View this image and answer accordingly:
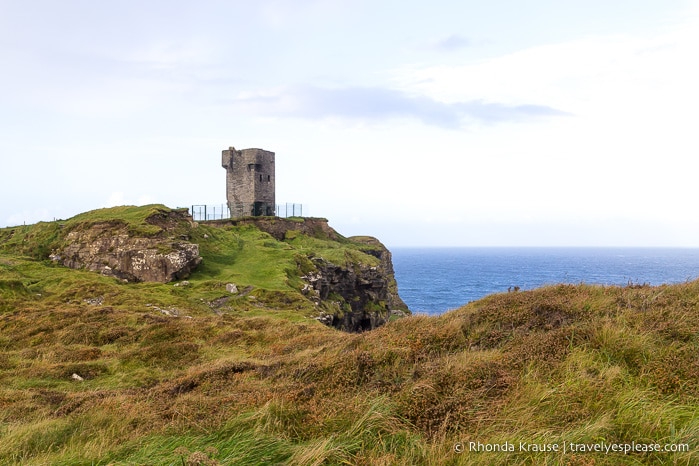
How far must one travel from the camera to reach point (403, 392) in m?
6.80

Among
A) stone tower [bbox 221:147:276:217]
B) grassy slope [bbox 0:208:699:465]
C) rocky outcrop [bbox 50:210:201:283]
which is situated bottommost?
grassy slope [bbox 0:208:699:465]

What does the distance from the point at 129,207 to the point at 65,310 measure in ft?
62.3

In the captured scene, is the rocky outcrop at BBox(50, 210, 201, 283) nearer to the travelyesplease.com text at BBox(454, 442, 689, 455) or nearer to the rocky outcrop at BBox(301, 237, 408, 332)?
the rocky outcrop at BBox(301, 237, 408, 332)

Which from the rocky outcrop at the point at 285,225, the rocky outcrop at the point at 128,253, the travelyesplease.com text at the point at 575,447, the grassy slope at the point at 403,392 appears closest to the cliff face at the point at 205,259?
the rocky outcrop at the point at 128,253

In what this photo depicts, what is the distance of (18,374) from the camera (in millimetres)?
12297

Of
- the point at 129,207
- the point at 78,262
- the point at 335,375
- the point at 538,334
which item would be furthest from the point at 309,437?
the point at 129,207

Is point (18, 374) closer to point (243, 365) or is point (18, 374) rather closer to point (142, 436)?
point (243, 365)

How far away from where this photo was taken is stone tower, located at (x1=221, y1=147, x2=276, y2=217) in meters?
54.7

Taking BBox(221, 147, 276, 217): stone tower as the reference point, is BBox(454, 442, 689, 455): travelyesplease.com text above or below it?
below

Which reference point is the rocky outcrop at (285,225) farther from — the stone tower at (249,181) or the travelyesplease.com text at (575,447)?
the travelyesplease.com text at (575,447)

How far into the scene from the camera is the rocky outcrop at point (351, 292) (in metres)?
32.3

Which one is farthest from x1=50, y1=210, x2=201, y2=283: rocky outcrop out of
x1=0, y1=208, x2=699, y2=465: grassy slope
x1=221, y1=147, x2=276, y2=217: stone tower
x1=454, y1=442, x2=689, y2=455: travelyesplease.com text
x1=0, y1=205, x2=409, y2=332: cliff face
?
x1=454, y1=442, x2=689, y2=455: travelyesplease.com text

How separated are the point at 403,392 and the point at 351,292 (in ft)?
110

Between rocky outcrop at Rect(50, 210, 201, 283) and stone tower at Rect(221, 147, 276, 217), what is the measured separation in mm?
22722
